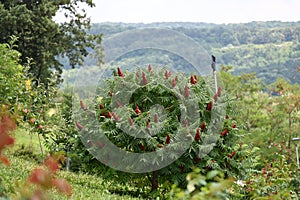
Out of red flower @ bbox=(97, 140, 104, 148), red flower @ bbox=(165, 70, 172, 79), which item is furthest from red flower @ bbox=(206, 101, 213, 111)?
red flower @ bbox=(97, 140, 104, 148)

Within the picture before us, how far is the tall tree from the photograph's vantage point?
20344mm

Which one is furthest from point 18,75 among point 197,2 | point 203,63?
point 197,2

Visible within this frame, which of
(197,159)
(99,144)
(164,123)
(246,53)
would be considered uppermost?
(164,123)

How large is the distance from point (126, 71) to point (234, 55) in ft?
266

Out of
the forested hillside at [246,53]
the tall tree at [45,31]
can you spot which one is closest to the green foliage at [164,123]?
the tall tree at [45,31]

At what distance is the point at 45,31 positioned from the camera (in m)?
21.7

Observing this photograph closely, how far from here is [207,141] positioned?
703 cm

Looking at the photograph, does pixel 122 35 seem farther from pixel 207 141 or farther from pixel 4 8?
pixel 4 8

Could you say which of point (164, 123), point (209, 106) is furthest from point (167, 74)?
point (164, 123)

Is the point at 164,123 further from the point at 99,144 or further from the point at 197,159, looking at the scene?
the point at 99,144

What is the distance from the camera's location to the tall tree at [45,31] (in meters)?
20.3

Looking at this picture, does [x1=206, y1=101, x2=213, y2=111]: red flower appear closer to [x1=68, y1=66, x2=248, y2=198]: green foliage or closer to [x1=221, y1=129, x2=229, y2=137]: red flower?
[x1=68, y1=66, x2=248, y2=198]: green foliage

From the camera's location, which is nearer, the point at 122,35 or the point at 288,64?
the point at 122,35

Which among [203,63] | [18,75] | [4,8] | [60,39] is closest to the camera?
[203,63]
